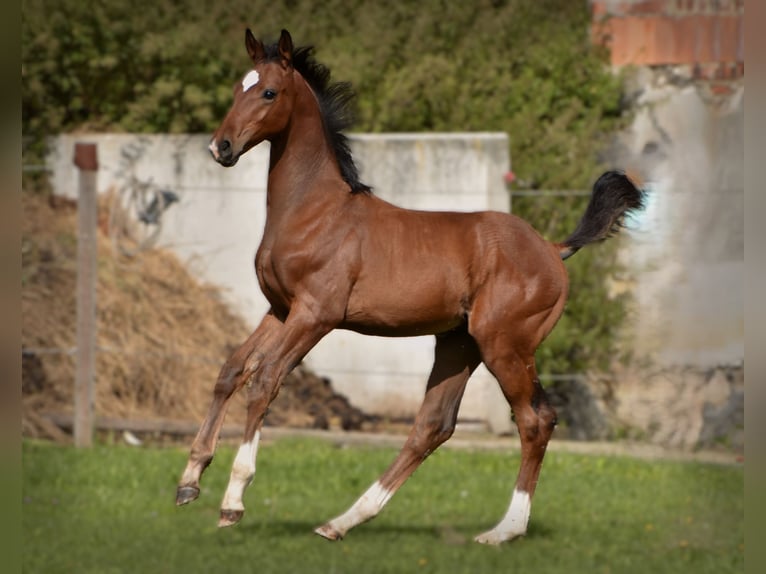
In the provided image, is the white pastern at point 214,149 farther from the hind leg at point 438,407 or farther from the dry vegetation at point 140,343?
the dry vegetation at point 140,343

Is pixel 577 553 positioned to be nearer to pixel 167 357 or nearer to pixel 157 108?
pixel 167 357

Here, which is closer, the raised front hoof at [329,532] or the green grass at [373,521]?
the raised front hoof at [329,532]

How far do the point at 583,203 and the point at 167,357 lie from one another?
3.70m

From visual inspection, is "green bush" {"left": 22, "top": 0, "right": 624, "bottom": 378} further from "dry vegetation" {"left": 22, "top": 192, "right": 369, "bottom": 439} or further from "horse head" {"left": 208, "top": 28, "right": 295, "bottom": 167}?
"horse head" {"left": 208, "top": 28, "right": 295, "bottom": 167}

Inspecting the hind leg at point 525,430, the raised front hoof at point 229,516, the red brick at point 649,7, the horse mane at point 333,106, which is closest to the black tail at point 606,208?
the hind leg at point 525,430

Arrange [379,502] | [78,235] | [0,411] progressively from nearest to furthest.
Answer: [0,411] → [379,502] → [78,235]

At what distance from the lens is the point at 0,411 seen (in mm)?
2654

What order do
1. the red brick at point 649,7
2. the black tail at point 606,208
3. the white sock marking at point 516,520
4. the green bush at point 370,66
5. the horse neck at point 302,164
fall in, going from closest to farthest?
the horse neck at point 302,164, the white sock marking at point 516,520, the black tail at point 606,208, the red brick at point 649,7, the green bush at point 370,66

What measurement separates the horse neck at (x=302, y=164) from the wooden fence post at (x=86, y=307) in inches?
270

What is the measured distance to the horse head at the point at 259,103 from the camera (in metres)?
3.09

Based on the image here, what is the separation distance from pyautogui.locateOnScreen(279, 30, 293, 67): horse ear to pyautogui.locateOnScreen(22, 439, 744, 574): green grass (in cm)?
494

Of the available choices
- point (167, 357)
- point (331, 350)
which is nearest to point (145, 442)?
point (167, 357)

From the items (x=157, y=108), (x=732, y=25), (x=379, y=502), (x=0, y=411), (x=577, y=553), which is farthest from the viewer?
(x=157, y=108)

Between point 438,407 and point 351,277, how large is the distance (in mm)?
515
